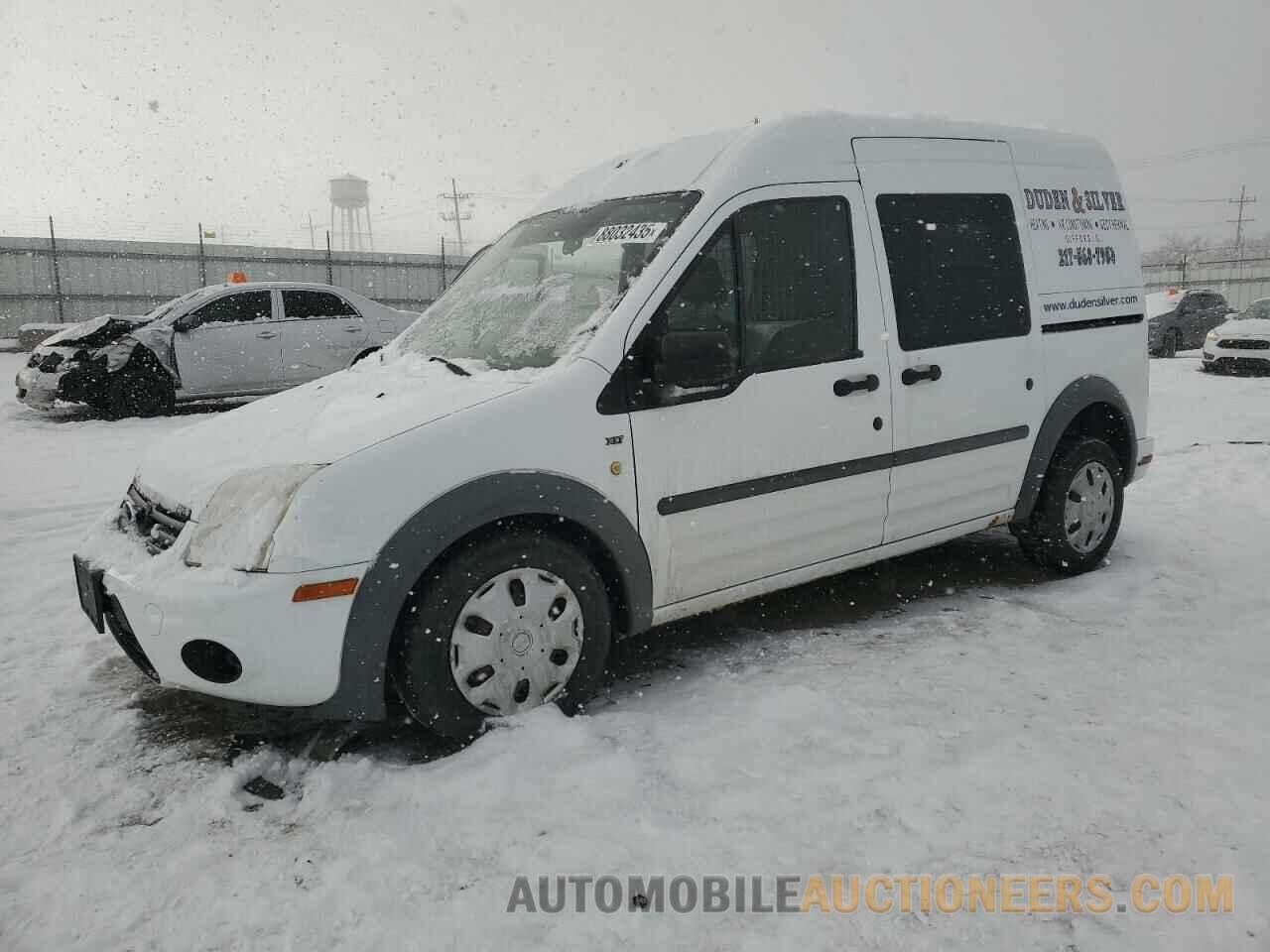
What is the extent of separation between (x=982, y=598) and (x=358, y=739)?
2830mm

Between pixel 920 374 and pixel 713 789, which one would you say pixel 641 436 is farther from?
pixel 920 374

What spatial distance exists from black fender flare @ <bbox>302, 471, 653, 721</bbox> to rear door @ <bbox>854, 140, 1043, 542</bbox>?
162 centimetres

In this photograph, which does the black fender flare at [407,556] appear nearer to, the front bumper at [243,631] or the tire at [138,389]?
the front bumper at [243,631]

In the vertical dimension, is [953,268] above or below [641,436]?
above

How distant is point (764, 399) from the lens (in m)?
3.26

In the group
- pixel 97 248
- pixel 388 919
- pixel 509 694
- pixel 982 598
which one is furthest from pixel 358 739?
pixel 97 248

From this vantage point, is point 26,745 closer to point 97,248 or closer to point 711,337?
point 711,337

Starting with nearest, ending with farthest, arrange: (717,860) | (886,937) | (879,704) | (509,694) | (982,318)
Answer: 1. (886,937)
2. (717,860)
3. (509,694)
4. (879,704)
5. (982,318)

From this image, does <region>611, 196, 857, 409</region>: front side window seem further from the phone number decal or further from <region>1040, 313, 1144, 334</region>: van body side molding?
the phone number decal

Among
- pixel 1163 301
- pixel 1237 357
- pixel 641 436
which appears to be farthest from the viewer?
pixel 1163 301

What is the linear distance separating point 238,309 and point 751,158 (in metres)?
8.81

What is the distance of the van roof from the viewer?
10.8 ft

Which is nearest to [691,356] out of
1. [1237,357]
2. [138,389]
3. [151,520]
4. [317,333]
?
[151,520]

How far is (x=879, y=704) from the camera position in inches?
121
